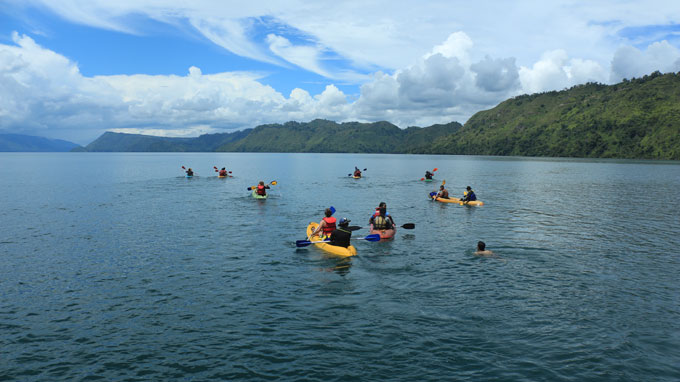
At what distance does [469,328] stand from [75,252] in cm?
2463

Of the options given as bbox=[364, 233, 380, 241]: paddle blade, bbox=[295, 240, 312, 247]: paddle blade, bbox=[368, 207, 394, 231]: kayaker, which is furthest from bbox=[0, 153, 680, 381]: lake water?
bbox=[368, 207, 394, 231]: kayaker

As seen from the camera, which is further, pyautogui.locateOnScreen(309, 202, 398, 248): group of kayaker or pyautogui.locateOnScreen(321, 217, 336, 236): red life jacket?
pyautogui.locateOnScreen(321, 217, 336, 236): red life jacket

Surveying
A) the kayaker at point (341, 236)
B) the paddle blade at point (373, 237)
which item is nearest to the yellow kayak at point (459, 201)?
the paddle blade at point (373, 237)

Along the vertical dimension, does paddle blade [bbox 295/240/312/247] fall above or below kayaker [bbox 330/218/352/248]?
below

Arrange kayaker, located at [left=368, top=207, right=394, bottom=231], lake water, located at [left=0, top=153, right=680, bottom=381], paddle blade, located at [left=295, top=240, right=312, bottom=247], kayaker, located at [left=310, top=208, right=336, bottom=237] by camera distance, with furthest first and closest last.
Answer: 1. kayaker, located at [left=368, top=207, right=394, bottom=231]
2. kayaker, located at [left=310, top=208, right=336, bottom=237]
3. paddle blade, located at [left=295, top=240, right=312, bottom=247]
4. lake water, located at [left=0, top=153, right=680, bottom=381]

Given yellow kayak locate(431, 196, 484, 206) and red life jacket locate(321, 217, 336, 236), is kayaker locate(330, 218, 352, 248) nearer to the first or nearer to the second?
red life jacket locate(321, 217, 336, 236)

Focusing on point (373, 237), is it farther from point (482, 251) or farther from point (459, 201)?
point (459, 201)

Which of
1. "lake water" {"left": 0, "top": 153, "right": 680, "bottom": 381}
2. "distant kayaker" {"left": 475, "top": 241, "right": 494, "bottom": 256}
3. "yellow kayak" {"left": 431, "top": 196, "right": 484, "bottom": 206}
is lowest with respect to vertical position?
"lake water" {"left": 0, "top": 153, "right": 680, "bottom": 381}

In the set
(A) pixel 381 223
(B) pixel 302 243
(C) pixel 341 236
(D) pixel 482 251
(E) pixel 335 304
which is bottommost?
(E) pixel 335 304

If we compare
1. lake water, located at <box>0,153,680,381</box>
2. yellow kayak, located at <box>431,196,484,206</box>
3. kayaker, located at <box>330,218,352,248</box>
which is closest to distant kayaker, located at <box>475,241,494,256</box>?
lake water, located at <box>0,153,680,381</box>

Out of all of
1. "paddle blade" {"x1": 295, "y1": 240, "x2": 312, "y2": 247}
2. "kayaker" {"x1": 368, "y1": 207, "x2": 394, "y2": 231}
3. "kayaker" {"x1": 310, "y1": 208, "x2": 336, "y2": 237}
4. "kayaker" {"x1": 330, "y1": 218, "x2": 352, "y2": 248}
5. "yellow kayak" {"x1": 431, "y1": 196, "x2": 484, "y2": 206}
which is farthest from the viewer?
"yellow kayak" {"x1": 431, "y1": 196, "x2": 484, "y2": 206}

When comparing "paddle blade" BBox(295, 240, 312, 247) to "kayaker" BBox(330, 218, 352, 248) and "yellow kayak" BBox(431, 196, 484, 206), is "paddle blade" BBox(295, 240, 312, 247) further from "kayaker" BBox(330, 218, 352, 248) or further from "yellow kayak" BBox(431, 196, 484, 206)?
"yellow kayak" BBox(431, 196, 484, 206)

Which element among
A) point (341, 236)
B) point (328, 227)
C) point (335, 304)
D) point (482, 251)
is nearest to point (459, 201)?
point (482, 251)

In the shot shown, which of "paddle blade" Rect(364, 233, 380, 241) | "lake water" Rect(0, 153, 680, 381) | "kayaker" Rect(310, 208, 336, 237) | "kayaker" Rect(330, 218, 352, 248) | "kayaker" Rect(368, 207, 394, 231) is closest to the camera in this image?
"lake water" Rect(0, 153, 680, 381)
